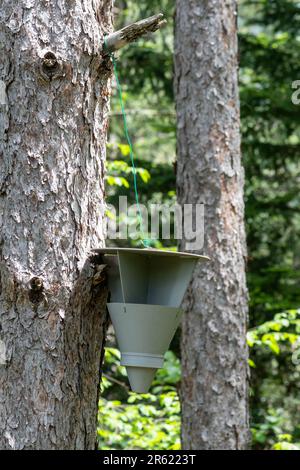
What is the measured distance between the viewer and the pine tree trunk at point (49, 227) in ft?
7.22

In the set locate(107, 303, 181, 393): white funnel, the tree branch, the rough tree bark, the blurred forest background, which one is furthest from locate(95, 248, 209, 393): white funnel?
the blurred forest background

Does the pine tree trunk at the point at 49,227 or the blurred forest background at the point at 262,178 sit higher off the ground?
the blurred forest background at the point at 262,178

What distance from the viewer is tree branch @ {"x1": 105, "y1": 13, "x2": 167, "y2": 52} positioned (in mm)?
2375

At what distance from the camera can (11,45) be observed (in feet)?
7.54

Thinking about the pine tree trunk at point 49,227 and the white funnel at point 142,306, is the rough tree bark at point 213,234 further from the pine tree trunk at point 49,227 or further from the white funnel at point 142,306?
the pine tree trunk at point 49,227

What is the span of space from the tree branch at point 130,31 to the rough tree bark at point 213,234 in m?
2.72

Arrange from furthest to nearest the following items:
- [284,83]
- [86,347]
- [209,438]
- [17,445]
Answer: [284,83], [209,438], [86,347], [17,445]

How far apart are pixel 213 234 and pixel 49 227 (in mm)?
2861

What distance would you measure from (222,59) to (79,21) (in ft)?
10.0

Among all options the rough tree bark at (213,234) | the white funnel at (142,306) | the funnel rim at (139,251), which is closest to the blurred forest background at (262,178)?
the rough tree bark at (213,234)

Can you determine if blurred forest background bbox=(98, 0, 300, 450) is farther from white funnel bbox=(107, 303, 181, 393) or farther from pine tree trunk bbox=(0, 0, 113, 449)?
pine tree trunk bbox=(0, 0, 113, 449)

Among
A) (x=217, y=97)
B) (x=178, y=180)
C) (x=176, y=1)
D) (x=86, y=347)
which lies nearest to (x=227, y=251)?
(x=178, y=180)

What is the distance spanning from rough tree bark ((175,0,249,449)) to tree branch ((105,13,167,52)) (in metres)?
2.72

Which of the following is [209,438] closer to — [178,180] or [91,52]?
[178,180]
